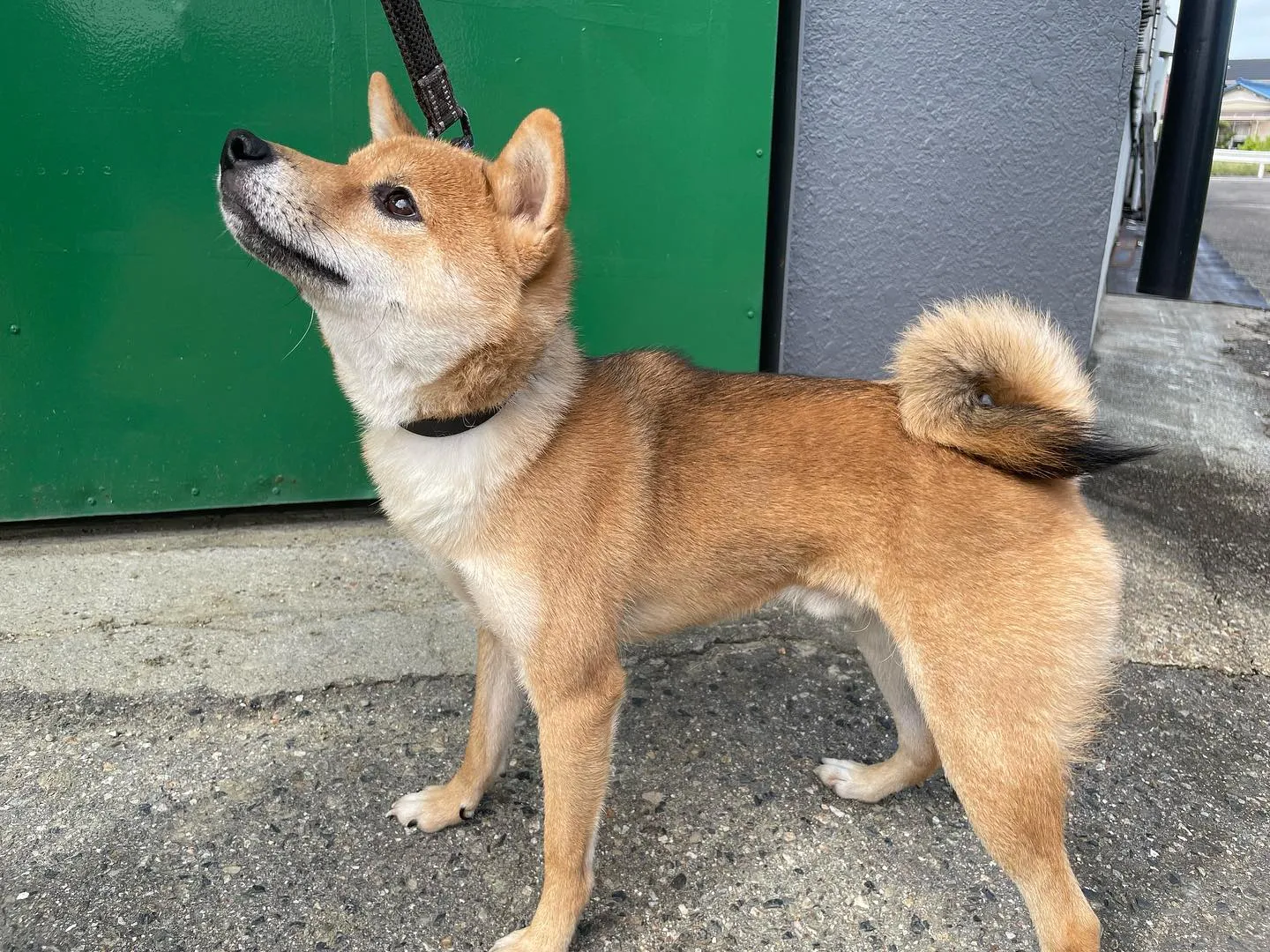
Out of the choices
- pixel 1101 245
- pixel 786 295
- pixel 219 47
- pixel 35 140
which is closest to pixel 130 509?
pixel 35 140

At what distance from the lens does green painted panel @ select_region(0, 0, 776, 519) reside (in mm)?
3520

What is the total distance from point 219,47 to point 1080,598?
3690 mm

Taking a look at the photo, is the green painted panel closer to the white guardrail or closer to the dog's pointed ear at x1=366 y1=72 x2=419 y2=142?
the dog's pointed ear at x1=366 y1=72 x2=419 y2=142

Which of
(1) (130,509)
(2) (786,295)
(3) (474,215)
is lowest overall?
(1) (130,509)

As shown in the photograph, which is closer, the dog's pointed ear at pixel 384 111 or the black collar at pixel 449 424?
the black collar at pixel 449 424

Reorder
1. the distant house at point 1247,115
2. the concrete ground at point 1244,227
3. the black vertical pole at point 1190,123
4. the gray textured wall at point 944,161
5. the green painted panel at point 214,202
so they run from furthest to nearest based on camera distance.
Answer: the distant house at point 1247,115, the concrete ground at point 1244,227, the black vertical pole at point 1190,123, the gray textured wall at point 944,161, the green painted panel at point 214,202

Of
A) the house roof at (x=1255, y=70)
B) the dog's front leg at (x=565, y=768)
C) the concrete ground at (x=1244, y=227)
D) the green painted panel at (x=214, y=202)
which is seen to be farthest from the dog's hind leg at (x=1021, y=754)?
the house roof at (x=1255, y=70)

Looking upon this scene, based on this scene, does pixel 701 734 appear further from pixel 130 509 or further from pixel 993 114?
pixel 993 114

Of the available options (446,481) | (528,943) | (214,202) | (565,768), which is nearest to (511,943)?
(528,943)

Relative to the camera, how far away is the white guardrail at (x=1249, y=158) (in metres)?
37.3

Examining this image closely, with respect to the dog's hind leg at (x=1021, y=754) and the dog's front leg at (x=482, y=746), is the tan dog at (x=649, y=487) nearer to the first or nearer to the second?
the dog's hind leg at (x=1021, y=754)

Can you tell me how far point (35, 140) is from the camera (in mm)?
3508

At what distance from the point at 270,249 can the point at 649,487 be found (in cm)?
107

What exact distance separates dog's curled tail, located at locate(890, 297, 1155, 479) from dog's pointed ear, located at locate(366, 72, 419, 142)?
1586 mm
